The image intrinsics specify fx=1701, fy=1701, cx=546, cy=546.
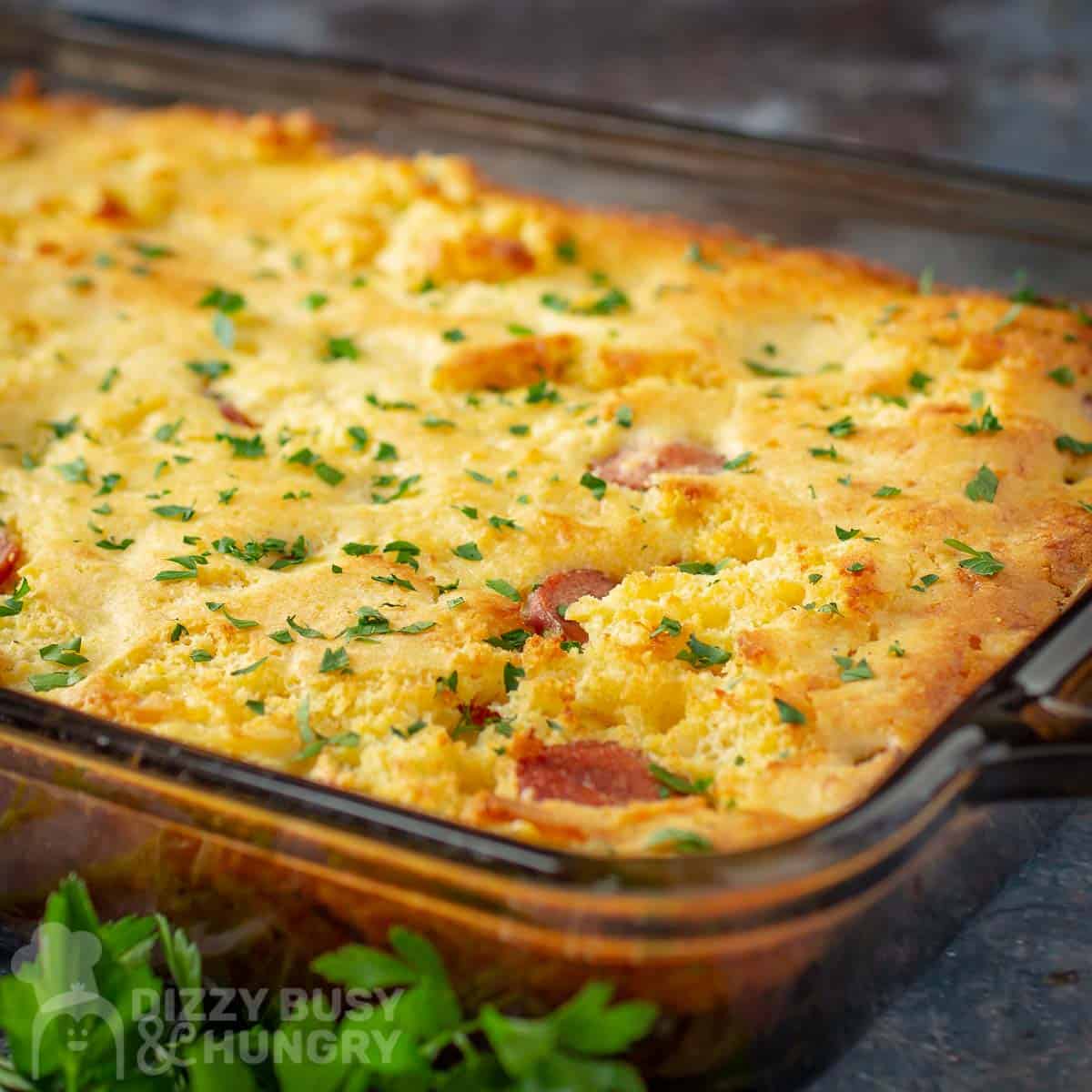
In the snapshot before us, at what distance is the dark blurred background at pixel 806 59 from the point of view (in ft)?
16.7

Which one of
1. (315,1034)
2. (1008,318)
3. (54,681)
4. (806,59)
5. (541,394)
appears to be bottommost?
(315,1034)

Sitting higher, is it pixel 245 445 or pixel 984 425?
pixel 984 425

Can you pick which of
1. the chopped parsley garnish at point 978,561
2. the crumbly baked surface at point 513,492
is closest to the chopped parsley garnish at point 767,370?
the crumbly baked surface at point 513,492

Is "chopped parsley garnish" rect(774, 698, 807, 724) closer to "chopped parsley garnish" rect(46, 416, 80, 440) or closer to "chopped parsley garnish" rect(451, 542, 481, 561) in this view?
"chopped parsley garnish" rect(451, 542, 481, 561)

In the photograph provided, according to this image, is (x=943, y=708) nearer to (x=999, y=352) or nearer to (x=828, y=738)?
(x=828, y=738)

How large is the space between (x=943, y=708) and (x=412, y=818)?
2.57 ft

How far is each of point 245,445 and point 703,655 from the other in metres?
0.97

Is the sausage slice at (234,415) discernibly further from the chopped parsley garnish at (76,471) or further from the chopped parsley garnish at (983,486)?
the chopped parsley garnish at (983,486)

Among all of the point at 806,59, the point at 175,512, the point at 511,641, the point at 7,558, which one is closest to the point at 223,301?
the point at 175,512

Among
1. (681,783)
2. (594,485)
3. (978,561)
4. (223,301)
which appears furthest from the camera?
(223,301)

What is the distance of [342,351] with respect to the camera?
3.17m

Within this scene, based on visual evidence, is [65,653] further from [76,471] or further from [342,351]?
[342,351]

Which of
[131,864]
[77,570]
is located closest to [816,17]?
[77,570]

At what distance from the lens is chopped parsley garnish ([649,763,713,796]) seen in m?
2.10
